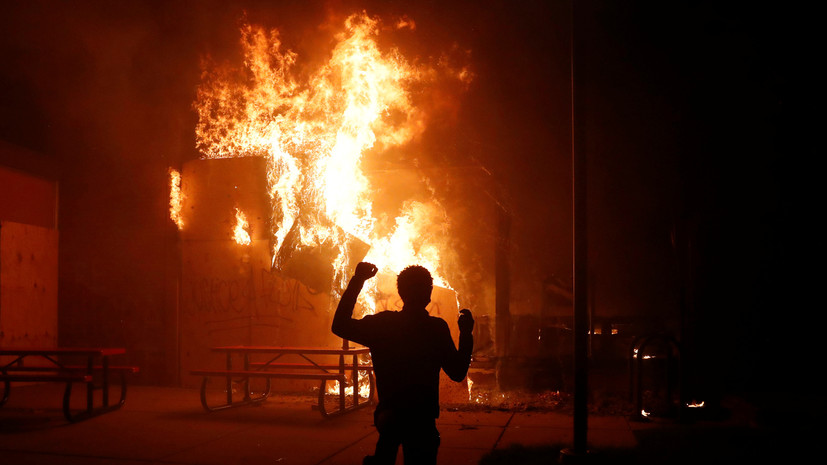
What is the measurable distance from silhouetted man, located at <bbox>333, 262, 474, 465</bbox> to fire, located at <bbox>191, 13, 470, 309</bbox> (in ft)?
21.4

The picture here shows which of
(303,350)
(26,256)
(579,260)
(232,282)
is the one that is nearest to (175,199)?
(232,282)

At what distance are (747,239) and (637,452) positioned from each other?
4.63m

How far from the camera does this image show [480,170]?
10242 mm

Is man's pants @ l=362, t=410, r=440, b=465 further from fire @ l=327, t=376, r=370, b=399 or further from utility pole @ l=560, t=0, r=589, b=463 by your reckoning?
fire @ l=327, t=376, r=370, b=399

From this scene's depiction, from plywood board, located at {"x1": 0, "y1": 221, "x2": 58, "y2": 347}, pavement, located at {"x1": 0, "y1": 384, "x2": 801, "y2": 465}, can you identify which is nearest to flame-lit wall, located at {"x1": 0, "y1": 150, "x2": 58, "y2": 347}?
plywood board, located at {"x1": 0, "y1": 221, "x2": 58, "y2": 347}

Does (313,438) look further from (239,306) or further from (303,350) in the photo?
(239,306)

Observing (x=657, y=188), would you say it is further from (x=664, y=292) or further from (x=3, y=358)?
(x=3, y=358)

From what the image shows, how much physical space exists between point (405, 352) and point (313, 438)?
13.9ft

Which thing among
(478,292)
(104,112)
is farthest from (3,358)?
(478,292)

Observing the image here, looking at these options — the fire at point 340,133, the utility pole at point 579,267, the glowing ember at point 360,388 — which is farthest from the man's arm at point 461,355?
the glowing ember at point 360,388

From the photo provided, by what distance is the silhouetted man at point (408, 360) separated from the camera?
354cm

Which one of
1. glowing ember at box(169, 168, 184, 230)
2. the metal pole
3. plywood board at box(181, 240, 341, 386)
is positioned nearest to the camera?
the metal pole

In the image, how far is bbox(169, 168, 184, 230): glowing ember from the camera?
11.6 metres

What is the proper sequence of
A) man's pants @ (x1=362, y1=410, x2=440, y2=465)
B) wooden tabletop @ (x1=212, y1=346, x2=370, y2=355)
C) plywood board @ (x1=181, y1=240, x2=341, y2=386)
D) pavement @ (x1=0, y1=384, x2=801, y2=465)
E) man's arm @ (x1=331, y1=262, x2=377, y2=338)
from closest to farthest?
man's pants @ (x1=362, y1=410, x2=440, y2=465), man's arm @ (x1=331, y1=262, x2=377, y2=338), pavement @ (x1=0, y1=384, x2=801, y2=465), wooden tabletop @ (x1=212, y1=346, x2=370, y2=355), plywood board @ (x1=181, y1=240, x2=341, y2=386)
